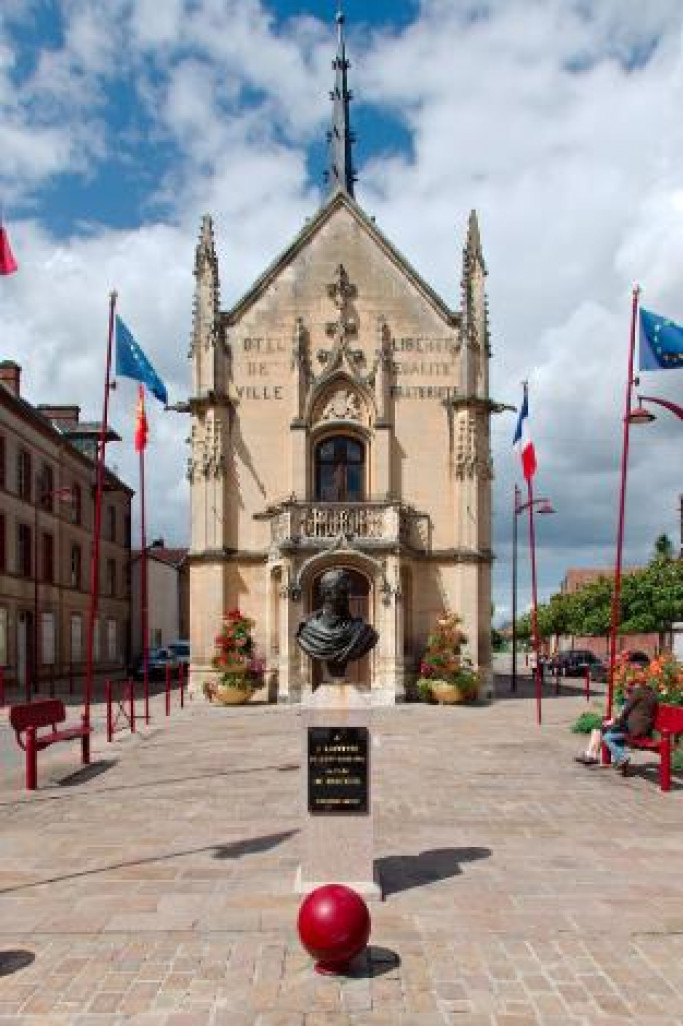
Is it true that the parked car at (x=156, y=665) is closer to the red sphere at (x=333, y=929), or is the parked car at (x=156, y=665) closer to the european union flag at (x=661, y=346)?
the european union flag at (x=661, y=346)

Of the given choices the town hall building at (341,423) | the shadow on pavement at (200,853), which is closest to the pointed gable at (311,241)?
the town hall building at (341,423)

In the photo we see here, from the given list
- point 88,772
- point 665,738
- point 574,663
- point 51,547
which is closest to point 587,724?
point 665,738

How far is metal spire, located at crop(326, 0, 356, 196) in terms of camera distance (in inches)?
1512

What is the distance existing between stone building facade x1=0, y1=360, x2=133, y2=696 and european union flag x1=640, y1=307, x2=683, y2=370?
20.8 metres

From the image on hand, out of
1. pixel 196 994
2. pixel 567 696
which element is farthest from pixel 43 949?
pixel 567 696

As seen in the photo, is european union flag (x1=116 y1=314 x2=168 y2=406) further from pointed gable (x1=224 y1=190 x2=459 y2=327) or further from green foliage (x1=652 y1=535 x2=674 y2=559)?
green foliage (x1=652 y1=535 x2=674 y2=559)

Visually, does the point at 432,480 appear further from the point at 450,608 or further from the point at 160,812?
the point at 160,812

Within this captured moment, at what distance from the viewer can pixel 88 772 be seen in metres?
13.1

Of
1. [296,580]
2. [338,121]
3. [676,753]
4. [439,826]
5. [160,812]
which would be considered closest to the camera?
[439,826]

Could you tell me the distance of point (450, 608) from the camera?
85.6 feet

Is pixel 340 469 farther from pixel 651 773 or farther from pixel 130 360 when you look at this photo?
pixel 651 773

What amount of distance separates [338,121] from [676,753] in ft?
110

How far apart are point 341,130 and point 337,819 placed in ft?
121

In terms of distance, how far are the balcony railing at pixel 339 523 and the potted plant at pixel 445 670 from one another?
2.71 m
